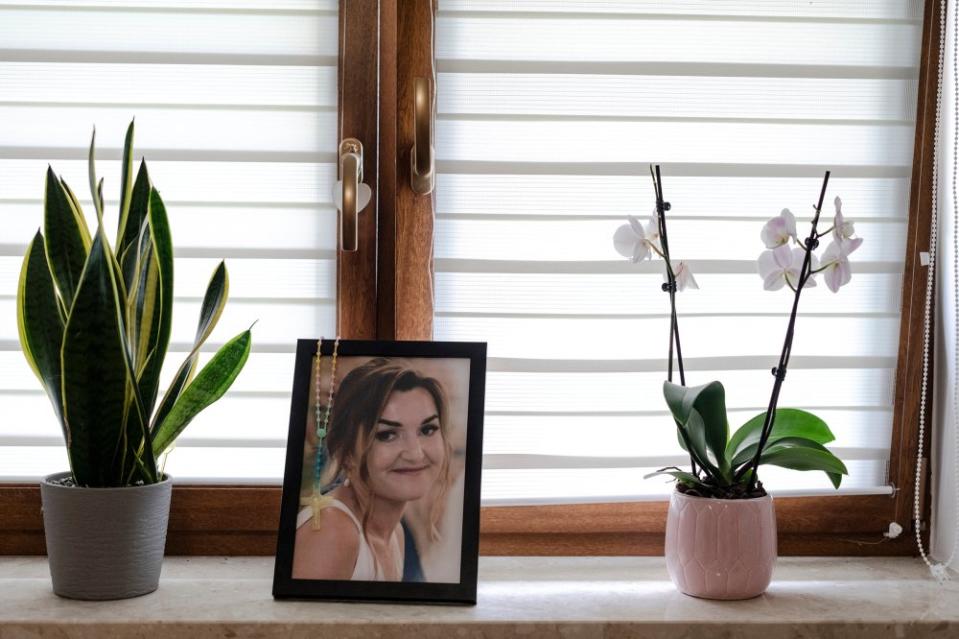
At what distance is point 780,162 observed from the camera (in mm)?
1425

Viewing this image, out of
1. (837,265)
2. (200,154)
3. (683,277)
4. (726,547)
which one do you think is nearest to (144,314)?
(200,154)

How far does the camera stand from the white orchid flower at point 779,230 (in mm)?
1239

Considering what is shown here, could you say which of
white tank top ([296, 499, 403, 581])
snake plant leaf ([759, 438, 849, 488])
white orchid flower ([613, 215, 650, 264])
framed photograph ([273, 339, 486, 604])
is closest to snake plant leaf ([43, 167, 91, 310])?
framed photograph ([273, 339, 486, 604])

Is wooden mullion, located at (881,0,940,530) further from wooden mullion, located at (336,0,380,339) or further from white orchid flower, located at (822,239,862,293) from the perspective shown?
wooden mullion, located at (336,0,380,339)

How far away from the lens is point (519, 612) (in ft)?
3.89

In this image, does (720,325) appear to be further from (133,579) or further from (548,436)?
(133,579)

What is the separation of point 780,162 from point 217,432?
99 centimetres

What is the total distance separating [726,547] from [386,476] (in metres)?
0.48

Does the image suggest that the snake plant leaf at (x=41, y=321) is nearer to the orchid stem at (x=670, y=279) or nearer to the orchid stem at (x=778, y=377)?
the orchid stem at (x=670, y=279)

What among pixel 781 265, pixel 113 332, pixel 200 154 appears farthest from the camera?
pixel 200 154

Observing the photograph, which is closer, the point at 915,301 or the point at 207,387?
the point at 207,387

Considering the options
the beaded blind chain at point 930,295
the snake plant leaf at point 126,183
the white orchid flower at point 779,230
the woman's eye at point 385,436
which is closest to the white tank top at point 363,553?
the woman's eye at point 385,436

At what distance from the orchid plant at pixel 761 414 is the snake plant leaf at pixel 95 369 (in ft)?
2.27

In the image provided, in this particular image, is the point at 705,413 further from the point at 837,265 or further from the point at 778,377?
the point at 837,265
